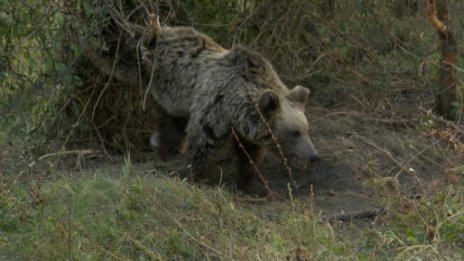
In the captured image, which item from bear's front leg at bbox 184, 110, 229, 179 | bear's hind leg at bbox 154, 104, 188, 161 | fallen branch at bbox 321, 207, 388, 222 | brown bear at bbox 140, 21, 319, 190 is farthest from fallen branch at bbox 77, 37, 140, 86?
fallen branch at bbox 321, 207, 388, 222

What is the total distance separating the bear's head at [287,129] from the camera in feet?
23.4

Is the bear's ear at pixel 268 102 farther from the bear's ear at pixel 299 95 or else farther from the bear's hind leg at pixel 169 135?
the bear's hind leg at pixel 169 135

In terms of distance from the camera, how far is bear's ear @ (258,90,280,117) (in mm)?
7086

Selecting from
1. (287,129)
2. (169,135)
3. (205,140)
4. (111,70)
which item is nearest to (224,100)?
(205,140)

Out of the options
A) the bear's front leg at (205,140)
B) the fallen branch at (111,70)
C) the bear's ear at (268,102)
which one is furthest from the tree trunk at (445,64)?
the fallen branch at (111,70)

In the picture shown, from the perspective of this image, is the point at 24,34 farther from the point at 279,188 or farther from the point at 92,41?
the point at 279,188

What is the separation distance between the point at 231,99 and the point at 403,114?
1950 millimetres

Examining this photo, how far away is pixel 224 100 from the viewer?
7.34 meters

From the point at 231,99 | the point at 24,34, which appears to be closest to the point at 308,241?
the point at 231,99

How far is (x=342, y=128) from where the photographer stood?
8234mm

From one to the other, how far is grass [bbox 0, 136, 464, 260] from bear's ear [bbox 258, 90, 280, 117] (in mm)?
1049

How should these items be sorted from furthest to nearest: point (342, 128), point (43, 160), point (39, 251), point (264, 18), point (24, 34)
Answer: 1. point (264, 18)
2. point (342, 128)
3. point (43, 160)
4. point (24, 34)
5. point (39, 251)

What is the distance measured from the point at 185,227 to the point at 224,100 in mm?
2021

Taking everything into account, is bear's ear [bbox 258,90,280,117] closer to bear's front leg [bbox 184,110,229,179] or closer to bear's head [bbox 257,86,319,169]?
bear's head [bbox 257,86,319,169]
